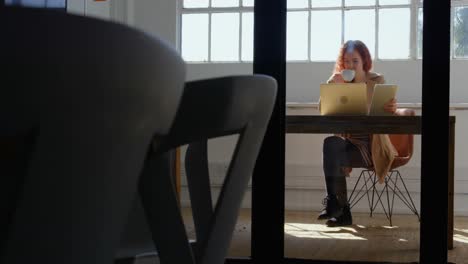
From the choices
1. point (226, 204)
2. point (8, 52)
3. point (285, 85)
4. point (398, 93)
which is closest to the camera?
point (8, 52)

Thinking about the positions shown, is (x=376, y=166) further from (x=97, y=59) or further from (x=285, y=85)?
(x=97, y=59)

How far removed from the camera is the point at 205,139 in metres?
0.56

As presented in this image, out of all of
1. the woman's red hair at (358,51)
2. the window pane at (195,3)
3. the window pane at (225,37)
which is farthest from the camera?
the window pane at (195,3)

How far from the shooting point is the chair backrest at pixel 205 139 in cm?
51

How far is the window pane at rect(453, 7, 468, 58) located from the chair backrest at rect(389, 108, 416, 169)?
0.75 meters

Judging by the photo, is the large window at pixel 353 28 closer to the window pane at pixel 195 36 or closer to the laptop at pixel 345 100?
the laptop at pixel 345 100

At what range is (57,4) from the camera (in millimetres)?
2807

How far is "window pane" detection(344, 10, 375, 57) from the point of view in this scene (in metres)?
2.89

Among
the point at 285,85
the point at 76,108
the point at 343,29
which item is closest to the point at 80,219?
the point at 76,108

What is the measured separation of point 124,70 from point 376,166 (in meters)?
2.63

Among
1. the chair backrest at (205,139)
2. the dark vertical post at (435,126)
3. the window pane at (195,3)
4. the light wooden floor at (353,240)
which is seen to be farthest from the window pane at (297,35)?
the chair backrest at (205,139)

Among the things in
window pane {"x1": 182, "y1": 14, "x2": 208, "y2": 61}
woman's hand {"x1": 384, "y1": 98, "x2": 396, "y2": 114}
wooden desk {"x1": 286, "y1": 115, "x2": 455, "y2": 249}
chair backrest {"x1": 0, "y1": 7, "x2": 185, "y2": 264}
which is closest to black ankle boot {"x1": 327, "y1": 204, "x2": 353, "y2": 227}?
wooden desk {"x1": 286, "y1": 115, "x2": 455, "y2": 249}

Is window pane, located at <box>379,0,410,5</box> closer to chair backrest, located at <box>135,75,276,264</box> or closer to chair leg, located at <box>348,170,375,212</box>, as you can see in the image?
chair leg, located at <box>348,170,375,212</box>

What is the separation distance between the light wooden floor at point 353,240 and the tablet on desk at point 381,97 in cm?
47
